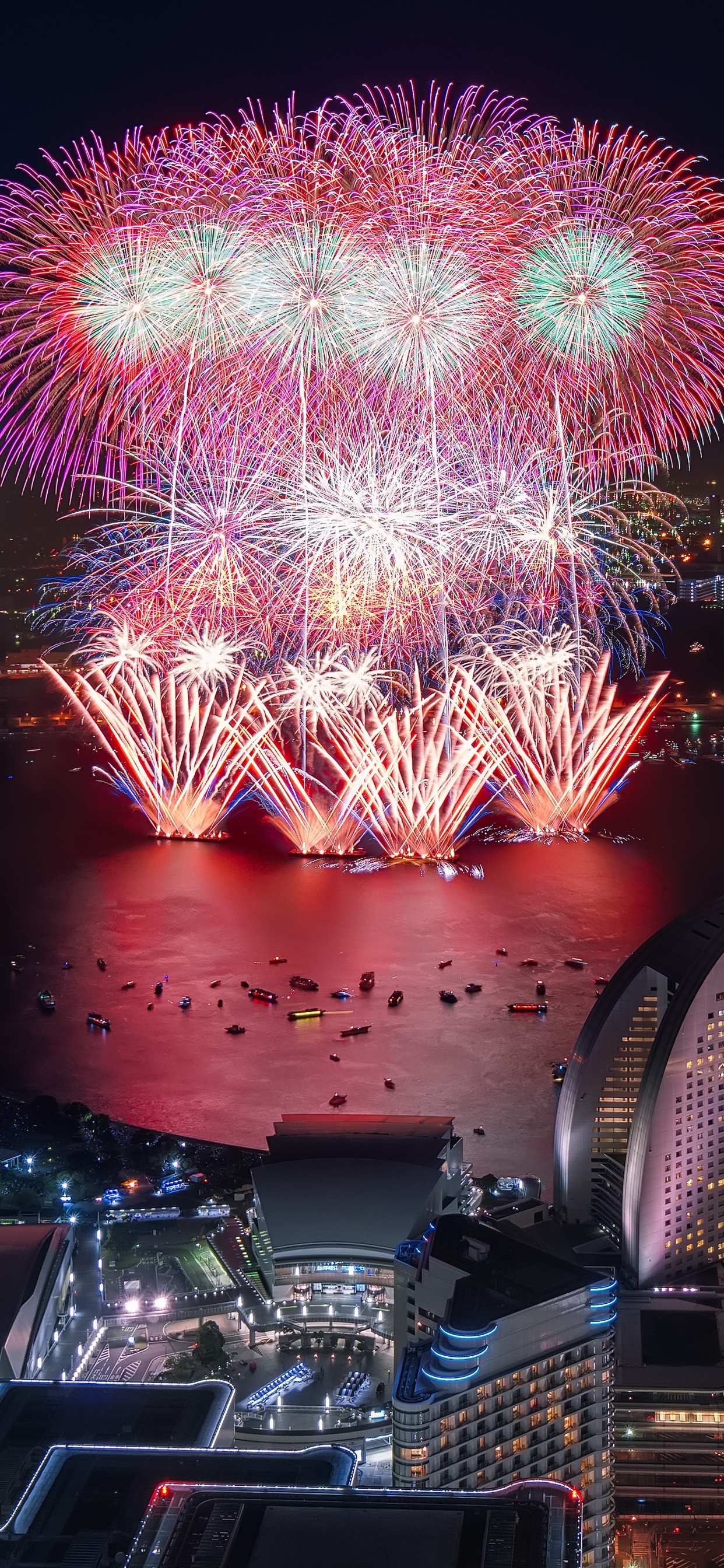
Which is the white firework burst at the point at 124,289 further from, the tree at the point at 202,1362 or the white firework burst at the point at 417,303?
the tree at the point at 202,1362

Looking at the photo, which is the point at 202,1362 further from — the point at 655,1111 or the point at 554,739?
the point at 554,739

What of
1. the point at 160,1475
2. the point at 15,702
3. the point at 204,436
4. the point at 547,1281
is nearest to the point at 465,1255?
the point at 547,1281

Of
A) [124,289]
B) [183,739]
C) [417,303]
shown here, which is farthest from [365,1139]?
[183,739]

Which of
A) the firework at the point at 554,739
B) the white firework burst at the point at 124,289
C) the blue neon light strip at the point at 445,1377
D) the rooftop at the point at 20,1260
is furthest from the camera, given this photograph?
the firework at the point at 554,739

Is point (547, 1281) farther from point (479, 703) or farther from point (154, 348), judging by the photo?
point (479, 703)

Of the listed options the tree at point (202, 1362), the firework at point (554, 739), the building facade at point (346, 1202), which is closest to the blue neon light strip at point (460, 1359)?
the building facade at point (346, 1202)

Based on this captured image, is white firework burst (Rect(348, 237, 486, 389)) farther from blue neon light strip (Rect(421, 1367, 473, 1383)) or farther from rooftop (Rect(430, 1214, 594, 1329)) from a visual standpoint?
blue neon light strip (Rect(421, 1367, 473, 1383))

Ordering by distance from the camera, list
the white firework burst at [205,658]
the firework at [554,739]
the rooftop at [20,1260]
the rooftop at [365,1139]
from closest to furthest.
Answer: the rooftop at [20,1260] < the rooftop at [365,1139] < the white firework burst at [205,658] < the firework at [554,739]
